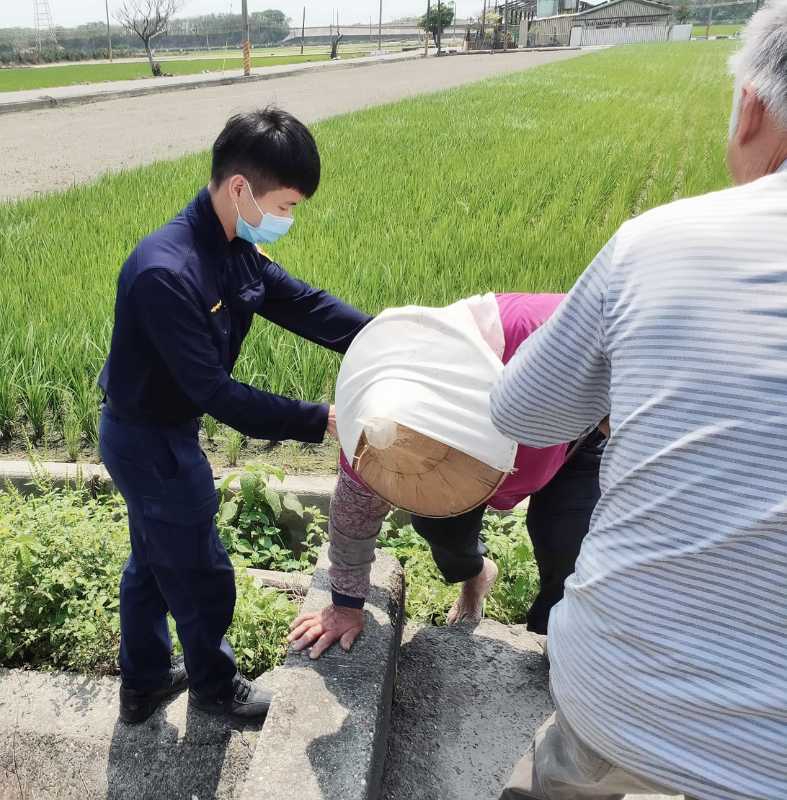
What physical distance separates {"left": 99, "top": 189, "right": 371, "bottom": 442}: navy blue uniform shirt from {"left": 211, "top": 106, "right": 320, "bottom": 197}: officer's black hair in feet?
0.32

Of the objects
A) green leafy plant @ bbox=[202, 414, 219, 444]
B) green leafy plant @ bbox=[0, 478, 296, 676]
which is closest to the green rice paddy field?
green leafy plant @ bbox=[202, 414, 219, 444]

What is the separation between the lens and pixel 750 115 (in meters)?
0.87

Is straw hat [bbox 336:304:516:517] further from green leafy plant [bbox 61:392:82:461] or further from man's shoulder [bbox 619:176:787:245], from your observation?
green leafy plant [bbox 61:392:82:461]

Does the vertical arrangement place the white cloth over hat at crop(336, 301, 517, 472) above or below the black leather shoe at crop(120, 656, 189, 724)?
above

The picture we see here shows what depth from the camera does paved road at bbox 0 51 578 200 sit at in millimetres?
8969

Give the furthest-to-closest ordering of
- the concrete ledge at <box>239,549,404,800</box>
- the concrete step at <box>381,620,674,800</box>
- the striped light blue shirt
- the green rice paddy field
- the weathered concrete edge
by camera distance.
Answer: the weathered concrete edge < the green rice paddy field < the concrete step at <box>381,620,674,800</box> < the concrete ledge at <box>239,549,404,800</box> < the striped light blue shirt

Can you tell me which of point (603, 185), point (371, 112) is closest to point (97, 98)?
point (371, 112)

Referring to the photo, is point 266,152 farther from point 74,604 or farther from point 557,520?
point 74,604

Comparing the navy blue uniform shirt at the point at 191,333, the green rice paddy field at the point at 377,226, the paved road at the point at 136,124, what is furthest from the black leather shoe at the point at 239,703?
the paved road at the point at 136,124

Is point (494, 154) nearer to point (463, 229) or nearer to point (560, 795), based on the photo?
point (463, 229)

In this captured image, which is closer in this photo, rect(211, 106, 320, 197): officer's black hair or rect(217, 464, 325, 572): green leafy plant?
rect(211, 106, 320, 197): officer's black hair

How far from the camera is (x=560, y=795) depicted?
1.19 m

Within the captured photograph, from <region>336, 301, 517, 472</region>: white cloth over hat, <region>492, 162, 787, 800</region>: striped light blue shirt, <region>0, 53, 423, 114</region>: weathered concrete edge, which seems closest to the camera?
<region>492, 162, 787, 800</region>: striped light blue shirt

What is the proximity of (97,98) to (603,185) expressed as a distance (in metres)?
14.1
